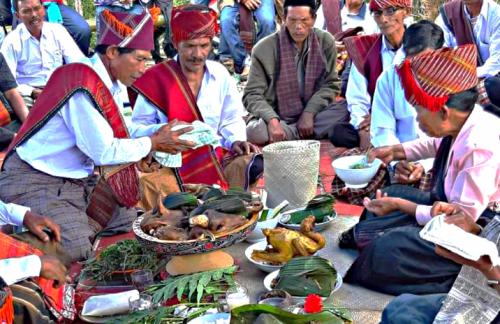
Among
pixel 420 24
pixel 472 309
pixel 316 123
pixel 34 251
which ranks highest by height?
pixel 420 24

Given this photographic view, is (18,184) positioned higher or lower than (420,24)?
lower

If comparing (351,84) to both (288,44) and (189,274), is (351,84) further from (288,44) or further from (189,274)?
(189,274)

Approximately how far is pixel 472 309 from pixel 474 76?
131cm

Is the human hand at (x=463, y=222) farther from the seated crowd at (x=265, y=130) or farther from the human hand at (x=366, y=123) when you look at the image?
the human hand at (x=366, y=123)

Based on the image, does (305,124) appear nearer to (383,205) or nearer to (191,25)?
(191,25)

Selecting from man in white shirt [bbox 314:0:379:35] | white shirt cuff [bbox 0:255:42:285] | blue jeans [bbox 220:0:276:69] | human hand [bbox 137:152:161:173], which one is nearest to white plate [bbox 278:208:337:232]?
human hand [bbox 137:152:161:173]

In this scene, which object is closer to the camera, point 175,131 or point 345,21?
point 175,131

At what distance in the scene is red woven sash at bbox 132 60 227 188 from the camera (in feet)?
14.9

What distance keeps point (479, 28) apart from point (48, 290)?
4.44m

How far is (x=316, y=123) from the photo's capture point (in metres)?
5.85

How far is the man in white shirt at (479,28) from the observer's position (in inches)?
225

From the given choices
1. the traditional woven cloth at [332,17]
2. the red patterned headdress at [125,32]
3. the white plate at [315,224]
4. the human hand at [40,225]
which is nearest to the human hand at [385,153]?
the white plate at [315,224]

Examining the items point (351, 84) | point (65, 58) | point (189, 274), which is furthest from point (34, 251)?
point (65, 58)

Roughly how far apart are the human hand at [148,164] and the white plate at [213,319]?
150 cm
